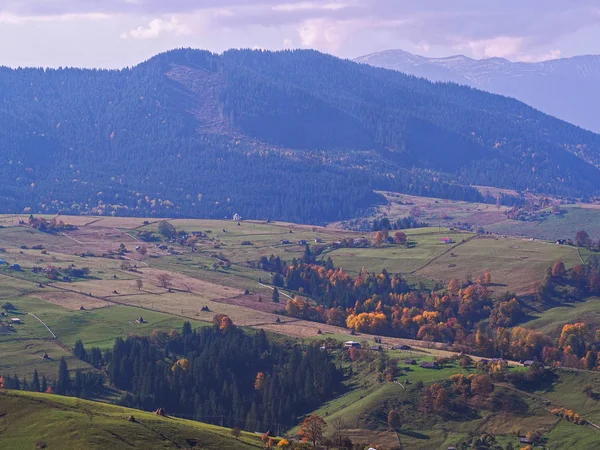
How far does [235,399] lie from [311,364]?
17.1 m

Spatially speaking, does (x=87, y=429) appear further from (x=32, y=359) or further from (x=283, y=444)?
(x=32, y=359)

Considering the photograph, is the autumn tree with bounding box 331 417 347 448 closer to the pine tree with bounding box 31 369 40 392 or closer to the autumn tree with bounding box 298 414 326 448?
the autumn tree with bounding box 298 414 326 448

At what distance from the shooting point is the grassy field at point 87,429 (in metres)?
107

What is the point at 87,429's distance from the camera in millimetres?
109875

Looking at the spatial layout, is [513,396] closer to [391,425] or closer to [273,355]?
[391,425]

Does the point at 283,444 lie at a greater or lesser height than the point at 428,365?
greater

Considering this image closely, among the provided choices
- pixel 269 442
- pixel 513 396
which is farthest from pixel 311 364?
pixel 269 442

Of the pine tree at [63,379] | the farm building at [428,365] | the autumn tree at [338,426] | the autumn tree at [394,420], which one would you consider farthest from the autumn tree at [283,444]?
the farm building at [428,365]

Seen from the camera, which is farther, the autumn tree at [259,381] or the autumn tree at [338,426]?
the autumn tree at [259,381]

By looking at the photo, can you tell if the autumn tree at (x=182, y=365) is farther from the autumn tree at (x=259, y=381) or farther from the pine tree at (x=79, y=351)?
the pine tree at (x=79, y=351)

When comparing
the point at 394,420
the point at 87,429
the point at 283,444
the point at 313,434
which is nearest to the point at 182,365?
the point at 394,420

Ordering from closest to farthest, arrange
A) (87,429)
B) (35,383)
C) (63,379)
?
(87,429), (35,383), (63,379)

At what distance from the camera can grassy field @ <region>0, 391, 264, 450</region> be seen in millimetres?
107250

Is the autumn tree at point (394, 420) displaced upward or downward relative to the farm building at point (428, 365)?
downward
